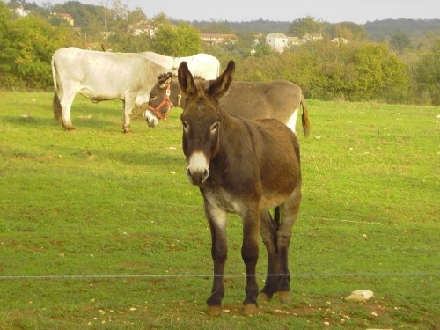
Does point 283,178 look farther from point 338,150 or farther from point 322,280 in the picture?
point 338,150

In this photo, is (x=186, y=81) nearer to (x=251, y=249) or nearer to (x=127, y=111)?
(x=251, y=249)

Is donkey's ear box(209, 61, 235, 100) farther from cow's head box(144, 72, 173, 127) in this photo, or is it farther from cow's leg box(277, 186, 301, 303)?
cow's head box(144, 72, 173, 127)

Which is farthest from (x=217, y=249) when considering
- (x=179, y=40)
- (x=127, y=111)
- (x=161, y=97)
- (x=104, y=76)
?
(x=179, y=40)

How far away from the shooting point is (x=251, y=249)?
22.9ft

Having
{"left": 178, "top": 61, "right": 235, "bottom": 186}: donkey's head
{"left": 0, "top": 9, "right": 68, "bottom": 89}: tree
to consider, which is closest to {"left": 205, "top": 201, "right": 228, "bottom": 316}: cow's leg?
{"left": 178, "top": 61, "right": 235, "bottom": 186}: donkey's head

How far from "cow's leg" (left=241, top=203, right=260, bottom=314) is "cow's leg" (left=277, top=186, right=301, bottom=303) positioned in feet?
1.81

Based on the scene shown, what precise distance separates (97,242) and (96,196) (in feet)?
9.52

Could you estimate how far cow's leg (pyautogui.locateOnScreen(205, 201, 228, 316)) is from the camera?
6922 mm

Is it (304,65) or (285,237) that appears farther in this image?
(304,65)

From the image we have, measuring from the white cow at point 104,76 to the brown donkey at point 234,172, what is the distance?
1364cm

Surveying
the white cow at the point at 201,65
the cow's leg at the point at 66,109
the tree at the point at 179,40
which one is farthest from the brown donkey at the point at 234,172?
the tree at the point at 179,40

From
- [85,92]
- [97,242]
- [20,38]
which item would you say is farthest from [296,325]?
[20,38]

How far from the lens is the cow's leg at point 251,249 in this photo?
6.83 metres

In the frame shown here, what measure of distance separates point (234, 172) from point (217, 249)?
0.77 meters
